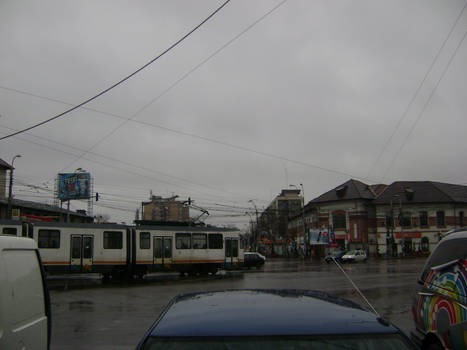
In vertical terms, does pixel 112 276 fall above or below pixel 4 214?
below

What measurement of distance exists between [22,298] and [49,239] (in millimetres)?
21394

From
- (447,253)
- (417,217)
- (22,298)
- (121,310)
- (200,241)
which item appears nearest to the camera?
(22,298)

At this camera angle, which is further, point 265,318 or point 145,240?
point 145,240

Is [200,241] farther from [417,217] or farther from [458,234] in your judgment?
[417,217]

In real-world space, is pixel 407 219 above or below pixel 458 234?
above

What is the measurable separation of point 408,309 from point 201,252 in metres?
18.1

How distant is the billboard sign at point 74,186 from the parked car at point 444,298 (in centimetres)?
5117

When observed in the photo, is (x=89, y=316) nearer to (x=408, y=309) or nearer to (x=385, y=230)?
(x=408, y=309)

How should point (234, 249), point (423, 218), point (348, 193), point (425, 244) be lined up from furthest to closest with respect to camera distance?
point (348, 193) → point (423, 218) → point (425, 244) → point (234, 249)

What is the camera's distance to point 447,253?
5426mm

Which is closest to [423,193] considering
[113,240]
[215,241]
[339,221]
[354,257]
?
[339,221]

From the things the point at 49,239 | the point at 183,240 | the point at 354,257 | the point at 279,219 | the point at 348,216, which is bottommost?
the point at 354,257

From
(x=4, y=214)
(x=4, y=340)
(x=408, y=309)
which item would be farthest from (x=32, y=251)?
(x=4, y=214)

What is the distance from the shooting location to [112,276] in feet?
90.0
